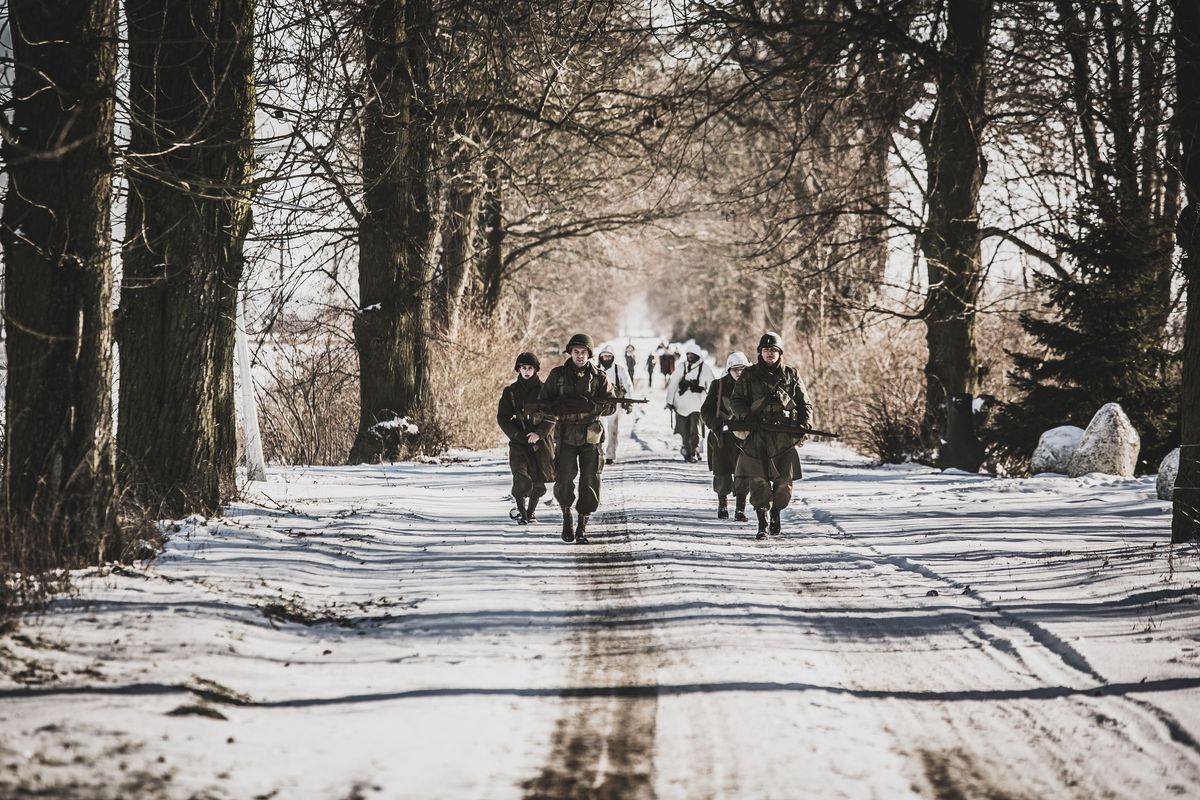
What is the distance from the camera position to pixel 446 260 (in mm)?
23375

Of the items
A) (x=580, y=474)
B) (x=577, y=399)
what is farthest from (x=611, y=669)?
(x=577, y=399)

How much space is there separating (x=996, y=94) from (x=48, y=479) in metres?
16.9

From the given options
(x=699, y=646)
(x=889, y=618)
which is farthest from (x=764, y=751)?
(x=889, y=618)

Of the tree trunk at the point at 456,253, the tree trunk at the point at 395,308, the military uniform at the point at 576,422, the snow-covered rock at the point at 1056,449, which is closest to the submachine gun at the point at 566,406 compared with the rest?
the military uniform at the point at 576,422

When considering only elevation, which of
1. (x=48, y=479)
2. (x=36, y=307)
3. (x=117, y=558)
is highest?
(x=36, y=307)

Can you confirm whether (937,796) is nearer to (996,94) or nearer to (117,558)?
(117,558)

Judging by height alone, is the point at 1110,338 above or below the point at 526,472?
above

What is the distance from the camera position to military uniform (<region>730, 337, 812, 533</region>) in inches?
424

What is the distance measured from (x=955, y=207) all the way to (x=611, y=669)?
1268 cm

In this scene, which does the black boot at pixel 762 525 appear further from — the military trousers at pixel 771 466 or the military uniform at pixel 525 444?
the military uniform at pixel 525 444

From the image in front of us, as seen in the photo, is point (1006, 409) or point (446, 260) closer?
point (1006, 409)

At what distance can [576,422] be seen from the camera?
10.5 metres

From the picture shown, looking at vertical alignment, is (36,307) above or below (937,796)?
above

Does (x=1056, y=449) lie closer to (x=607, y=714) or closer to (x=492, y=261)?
(x=607, y=714)
